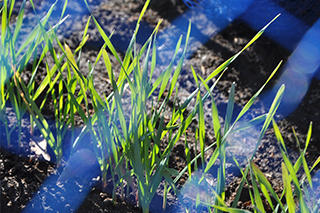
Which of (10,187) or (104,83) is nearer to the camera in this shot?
(10,187)

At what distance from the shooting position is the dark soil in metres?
0.88

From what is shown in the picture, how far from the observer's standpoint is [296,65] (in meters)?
1.40

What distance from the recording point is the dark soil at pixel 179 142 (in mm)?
880

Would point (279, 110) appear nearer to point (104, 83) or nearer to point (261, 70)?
point (261, 70)

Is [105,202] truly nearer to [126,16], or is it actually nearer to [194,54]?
[194,54]

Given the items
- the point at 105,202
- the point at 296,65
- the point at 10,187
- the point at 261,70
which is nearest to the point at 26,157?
the point at 10,187

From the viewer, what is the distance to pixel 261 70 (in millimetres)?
1417

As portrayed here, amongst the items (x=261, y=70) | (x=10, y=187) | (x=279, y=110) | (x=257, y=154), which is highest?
(x=261, y=70)

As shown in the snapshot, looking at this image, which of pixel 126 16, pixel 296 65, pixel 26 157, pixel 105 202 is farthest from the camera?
pixel 126 16

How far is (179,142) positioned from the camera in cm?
111

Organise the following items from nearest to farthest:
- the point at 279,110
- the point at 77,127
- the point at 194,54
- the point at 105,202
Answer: the point at 105,202 → the point at 77,127 → the point at 279,110 → the point at 194,54

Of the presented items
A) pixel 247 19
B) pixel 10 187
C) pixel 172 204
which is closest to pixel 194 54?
pixel 247 19

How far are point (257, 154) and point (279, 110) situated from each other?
0.25 meters

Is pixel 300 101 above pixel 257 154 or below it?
above
